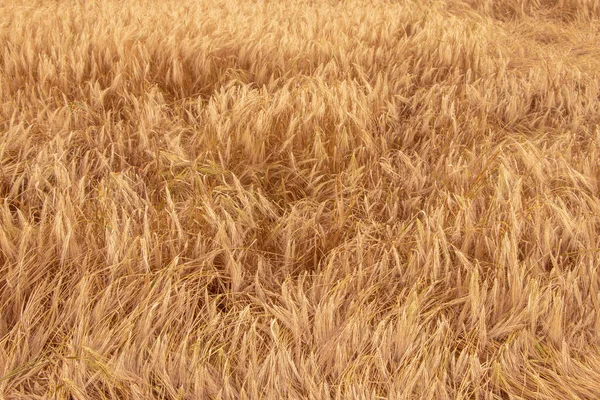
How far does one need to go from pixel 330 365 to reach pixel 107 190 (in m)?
0.83

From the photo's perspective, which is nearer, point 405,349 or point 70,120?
point 405,349

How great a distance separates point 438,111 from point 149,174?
1175mm

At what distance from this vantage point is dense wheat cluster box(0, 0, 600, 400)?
1127 mm

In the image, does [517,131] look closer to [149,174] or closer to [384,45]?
[384,45]

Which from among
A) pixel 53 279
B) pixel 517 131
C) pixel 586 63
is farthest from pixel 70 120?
pixel 586 63

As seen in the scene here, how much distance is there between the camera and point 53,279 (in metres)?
1.29

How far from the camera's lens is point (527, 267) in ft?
4.58

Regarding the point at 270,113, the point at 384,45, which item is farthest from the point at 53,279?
the point at 384,45

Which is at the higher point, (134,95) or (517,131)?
(134,95)

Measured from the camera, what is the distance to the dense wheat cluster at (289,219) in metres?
1.13

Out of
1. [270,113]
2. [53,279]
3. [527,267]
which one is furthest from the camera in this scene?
[270,113]

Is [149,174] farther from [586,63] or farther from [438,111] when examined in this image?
[586,63]

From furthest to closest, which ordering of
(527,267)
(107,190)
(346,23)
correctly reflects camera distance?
(346,23) < (107,190) < (527,267)

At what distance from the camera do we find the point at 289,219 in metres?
1.50
